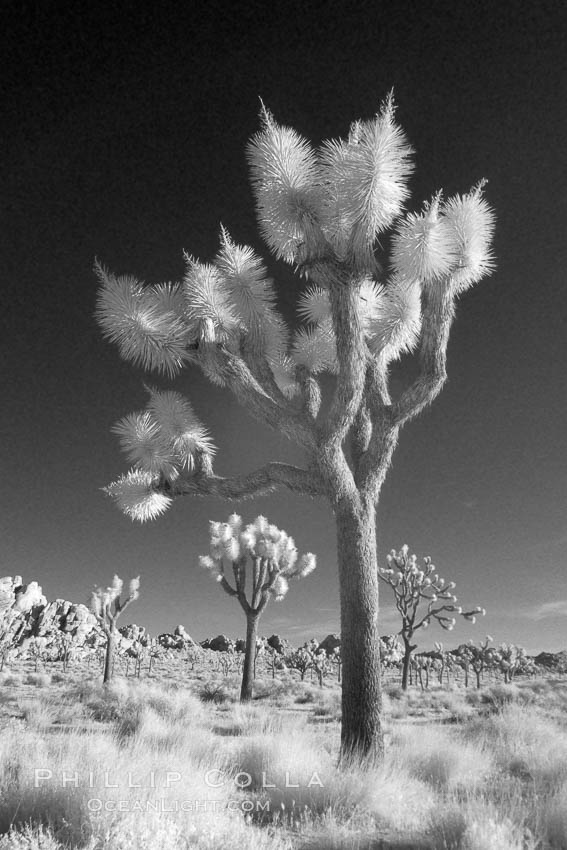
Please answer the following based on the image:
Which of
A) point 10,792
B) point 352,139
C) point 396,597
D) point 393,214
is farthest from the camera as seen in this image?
point 396,597

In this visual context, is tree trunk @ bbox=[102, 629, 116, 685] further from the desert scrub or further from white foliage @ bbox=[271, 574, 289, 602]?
the desert scrub

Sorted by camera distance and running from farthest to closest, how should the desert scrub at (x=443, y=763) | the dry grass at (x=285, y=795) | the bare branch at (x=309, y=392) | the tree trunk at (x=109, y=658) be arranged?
the tree trunk at (x=109, y=658), the bare branch at (x=309, y=392), the desert scrub at (x=443, y=763), the dry grass at (x=285, y=795)

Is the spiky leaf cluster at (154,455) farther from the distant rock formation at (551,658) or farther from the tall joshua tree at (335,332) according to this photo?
the distant rock formation at (551,658)

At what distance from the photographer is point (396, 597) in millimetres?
20641

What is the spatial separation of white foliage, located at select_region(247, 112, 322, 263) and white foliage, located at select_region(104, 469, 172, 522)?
454 centimetres

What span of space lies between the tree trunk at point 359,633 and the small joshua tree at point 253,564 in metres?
10.1

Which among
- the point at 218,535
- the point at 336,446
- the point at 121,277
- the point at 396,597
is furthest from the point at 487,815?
the point at 396,597

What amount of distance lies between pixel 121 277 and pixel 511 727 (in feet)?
32.1

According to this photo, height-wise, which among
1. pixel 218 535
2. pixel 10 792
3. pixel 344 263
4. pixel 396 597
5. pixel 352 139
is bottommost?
pixel 10 792

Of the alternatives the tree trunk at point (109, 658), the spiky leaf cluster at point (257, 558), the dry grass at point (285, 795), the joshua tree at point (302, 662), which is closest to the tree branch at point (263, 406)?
the dry grass at point (285, 795)

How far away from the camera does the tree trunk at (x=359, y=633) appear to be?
22.5 feet

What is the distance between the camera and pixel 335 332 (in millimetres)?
7668

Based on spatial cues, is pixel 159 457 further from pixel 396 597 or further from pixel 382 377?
pixel 396 597

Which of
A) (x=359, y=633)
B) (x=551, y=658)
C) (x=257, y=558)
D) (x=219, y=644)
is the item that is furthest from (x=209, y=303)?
(x=219, y=644)
